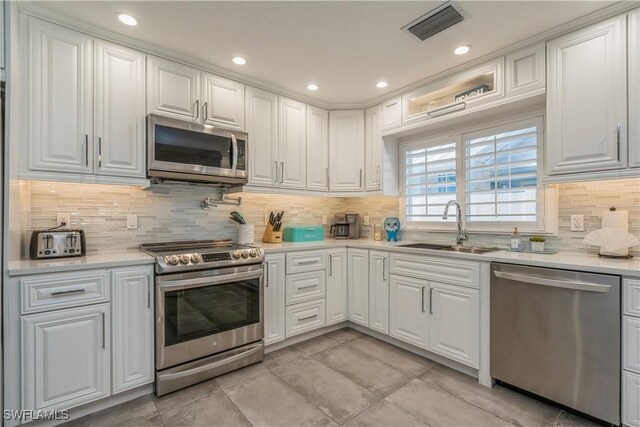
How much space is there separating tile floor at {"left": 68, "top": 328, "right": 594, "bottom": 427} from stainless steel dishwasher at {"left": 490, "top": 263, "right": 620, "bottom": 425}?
0.50 feet

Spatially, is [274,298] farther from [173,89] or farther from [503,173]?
[503,173]

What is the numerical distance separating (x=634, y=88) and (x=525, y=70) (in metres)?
0.64

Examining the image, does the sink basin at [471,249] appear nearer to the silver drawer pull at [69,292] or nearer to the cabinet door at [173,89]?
the cabinet door at [173,89]

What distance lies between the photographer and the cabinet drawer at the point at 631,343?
159 cm

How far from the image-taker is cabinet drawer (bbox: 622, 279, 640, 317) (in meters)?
1.60

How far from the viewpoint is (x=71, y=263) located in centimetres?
179

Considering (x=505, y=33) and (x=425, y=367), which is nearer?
(x=505, y=33)

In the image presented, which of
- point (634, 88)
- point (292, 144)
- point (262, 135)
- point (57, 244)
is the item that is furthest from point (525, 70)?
point (57, 244)

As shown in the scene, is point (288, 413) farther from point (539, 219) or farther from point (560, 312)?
point (539, 219)

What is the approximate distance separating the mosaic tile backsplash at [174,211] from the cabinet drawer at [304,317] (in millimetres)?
891

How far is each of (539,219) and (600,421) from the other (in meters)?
1.35

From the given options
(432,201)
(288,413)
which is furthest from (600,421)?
(432,201)

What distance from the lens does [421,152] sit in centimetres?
329

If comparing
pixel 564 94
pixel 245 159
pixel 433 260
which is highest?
pixel 564 94
